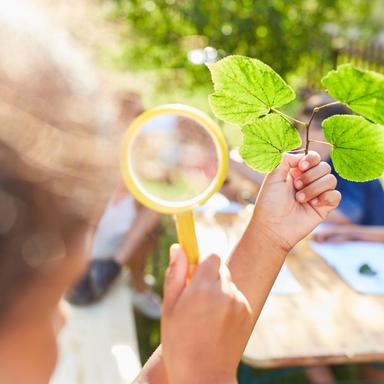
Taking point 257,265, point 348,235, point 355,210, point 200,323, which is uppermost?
point 200,323

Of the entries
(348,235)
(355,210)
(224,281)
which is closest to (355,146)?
(224,281)

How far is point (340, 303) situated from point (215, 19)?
10.2ft

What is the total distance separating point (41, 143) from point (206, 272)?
0.80ft

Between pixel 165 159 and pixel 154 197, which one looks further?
pixel 165 159

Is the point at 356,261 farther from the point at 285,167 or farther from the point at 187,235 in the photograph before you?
the point at 187,235

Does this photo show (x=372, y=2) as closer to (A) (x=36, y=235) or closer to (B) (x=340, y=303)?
(B) (x=340, y=303)

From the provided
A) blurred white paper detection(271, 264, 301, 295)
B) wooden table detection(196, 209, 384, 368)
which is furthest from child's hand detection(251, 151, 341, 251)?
blurred white paper detection(271, 264, 301, 295)

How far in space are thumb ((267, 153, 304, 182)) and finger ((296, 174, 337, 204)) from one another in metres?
0.03

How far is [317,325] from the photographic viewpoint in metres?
1.75

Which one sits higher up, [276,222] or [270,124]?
[270,124]

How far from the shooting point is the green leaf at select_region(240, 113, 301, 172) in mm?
698

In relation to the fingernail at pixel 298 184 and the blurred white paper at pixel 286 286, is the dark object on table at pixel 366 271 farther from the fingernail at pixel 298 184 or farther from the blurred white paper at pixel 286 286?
the fingernail at pixel 298 184

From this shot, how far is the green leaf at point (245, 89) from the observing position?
67 centimetres

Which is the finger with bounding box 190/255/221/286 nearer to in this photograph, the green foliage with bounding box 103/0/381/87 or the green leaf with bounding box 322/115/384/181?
the green leaf with bounding box 322/115/384/181
